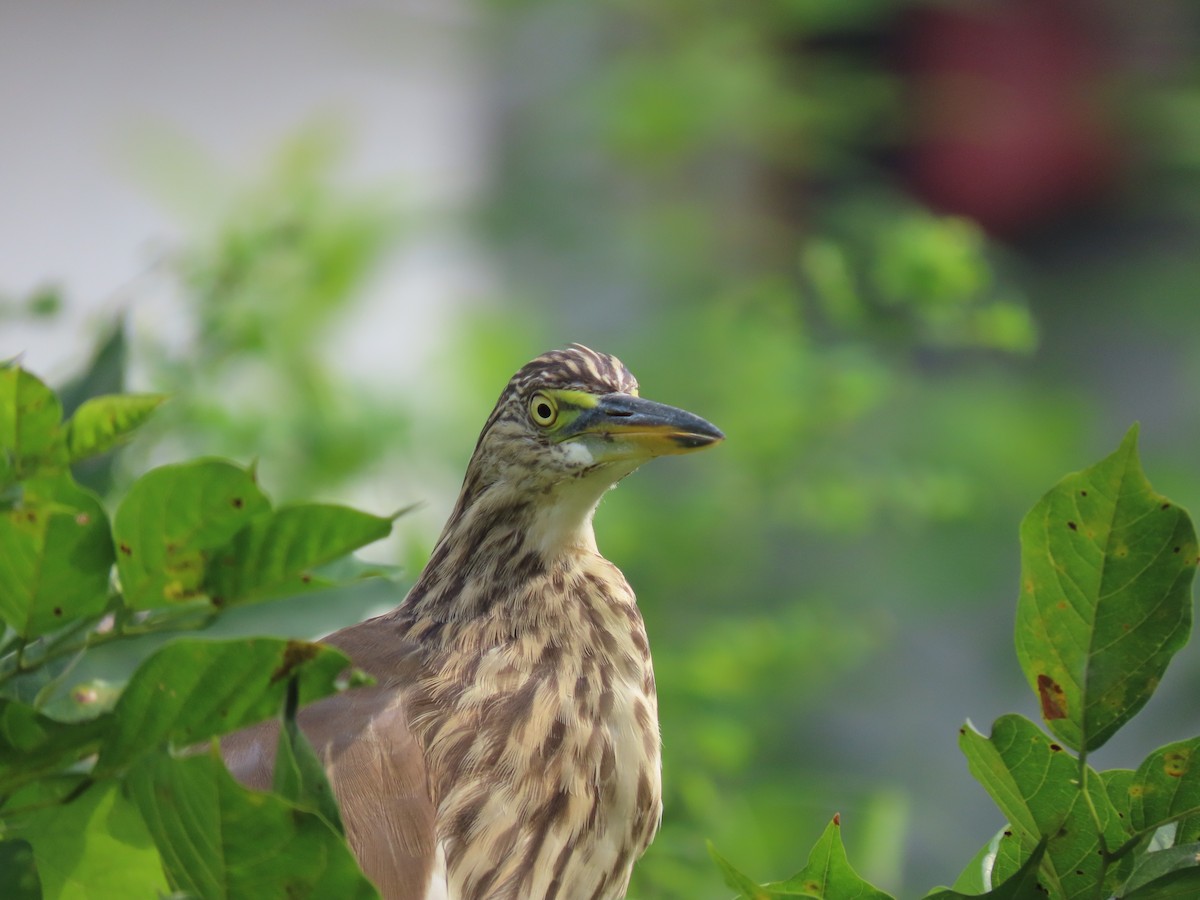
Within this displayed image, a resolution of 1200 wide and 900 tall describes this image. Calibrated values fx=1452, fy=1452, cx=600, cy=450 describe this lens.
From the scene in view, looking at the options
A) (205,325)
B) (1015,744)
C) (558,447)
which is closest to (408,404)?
(205,325)

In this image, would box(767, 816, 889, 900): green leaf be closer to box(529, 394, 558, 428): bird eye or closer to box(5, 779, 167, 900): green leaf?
box(5, 779, 167, 900): green leaf

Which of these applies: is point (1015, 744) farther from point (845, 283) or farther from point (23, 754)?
point (845, 283)

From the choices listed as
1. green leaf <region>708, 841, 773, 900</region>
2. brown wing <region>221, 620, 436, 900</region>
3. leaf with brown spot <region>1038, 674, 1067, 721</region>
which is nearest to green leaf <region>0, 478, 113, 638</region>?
green leaf <region>708, 841, 773, 900</region>

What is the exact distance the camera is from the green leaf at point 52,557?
495mm

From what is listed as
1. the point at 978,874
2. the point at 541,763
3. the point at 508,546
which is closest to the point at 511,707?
the point at 541,763

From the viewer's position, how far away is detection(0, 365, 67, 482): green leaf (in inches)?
19.9

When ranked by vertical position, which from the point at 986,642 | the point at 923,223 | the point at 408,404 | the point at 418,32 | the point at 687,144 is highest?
the point at 418,32

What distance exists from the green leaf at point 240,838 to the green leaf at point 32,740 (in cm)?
3

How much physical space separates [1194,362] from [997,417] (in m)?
0.82

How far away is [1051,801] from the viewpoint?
0.54m

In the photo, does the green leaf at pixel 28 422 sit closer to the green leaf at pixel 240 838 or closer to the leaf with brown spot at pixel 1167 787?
the green leaf at pixel 240 838

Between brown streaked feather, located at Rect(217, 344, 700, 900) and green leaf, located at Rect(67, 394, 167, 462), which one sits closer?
green leaf, located at Rect(67, 394, 167, 462)

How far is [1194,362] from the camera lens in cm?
343

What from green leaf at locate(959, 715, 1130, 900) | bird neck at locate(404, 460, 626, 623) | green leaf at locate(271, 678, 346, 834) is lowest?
bird neck at locate(404, 460, 626, 623)
